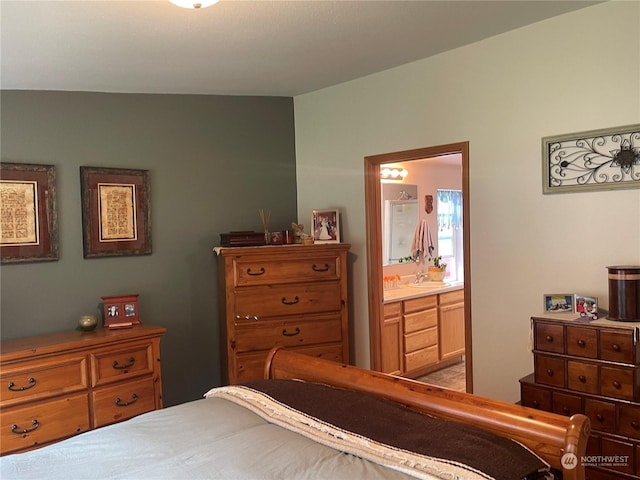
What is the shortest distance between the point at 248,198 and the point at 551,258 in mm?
2328

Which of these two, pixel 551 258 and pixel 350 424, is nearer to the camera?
pixel 350 424

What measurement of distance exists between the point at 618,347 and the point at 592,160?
1.01 m

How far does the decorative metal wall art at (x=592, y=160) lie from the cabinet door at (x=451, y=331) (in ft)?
8.15

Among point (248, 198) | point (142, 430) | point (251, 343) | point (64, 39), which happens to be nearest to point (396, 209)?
point (248, 198)

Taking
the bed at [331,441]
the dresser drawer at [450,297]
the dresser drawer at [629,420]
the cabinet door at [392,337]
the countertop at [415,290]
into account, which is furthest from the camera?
the dresser drawer at [450,297]

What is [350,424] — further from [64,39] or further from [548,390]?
[64,39]

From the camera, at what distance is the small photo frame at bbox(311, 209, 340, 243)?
4107mm

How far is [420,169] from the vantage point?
5.68 metres

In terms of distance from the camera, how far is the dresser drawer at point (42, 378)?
109 inches

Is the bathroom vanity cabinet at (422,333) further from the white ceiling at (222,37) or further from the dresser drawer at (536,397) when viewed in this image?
the white ceiling at (222,37)

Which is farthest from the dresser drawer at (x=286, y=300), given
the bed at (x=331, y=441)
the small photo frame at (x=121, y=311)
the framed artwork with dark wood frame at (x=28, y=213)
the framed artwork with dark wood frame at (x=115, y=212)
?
the bed at (x=331, y=441)

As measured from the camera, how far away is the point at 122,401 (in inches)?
124

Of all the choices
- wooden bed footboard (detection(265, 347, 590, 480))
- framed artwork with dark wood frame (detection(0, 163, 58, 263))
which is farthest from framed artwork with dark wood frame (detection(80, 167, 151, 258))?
wooden bed footboard (detection(265, 347, 590, 480))

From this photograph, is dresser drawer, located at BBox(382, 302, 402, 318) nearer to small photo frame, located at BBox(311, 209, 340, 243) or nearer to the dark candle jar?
small photo frame, located at BBox(311, 209, 340, 243)
